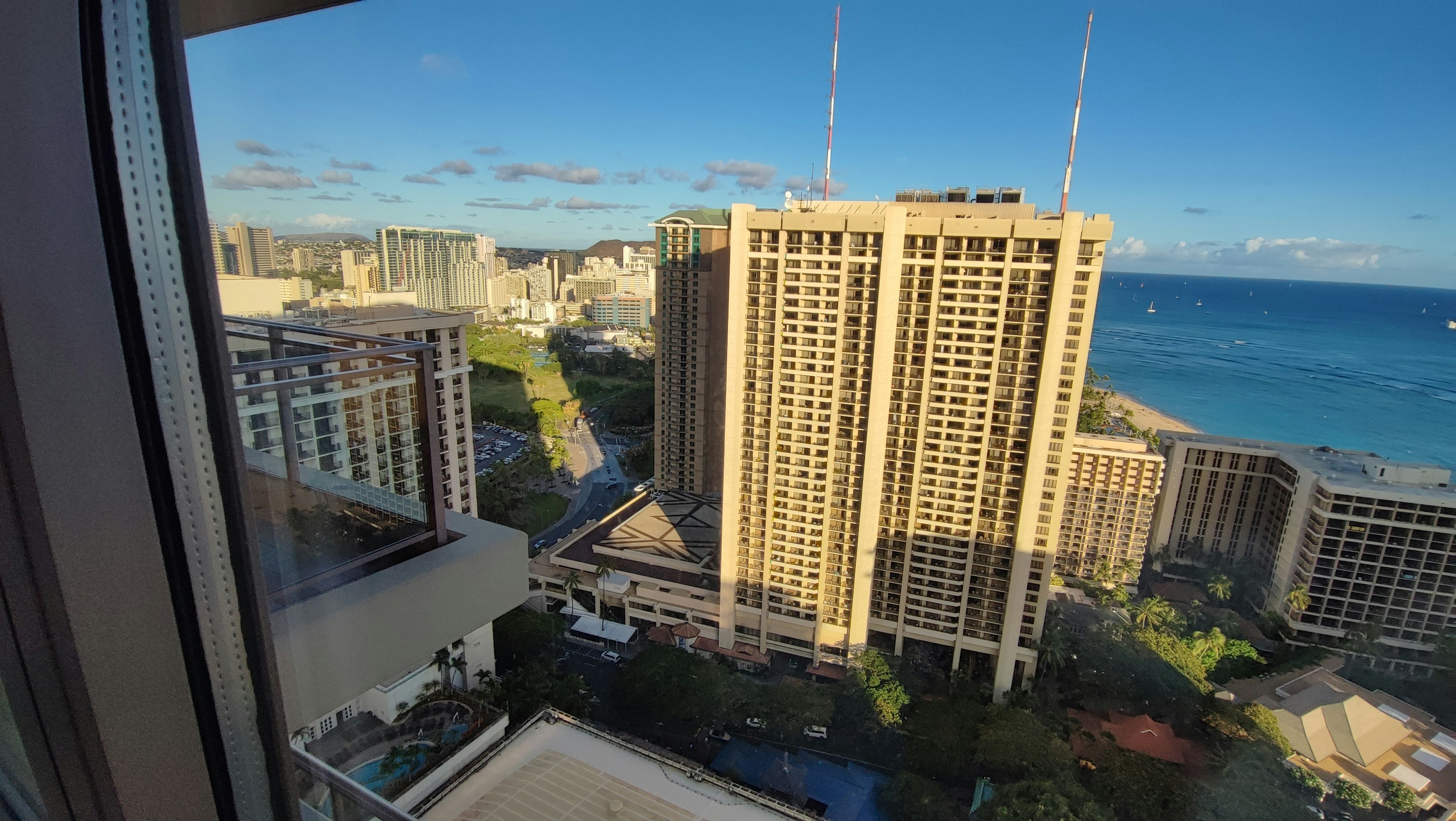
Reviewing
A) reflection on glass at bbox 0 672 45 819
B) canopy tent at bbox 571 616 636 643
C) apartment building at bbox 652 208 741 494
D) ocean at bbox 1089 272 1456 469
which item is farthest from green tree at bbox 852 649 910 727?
ocean at bbox 1089 272 1456 469

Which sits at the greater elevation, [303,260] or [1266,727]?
[303,260]

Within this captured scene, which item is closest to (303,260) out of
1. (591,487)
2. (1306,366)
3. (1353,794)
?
(1353,794)

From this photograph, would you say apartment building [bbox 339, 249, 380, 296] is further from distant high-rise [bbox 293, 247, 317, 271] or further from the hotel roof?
the hotel roof

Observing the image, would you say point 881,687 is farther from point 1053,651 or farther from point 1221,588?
point 1221,588

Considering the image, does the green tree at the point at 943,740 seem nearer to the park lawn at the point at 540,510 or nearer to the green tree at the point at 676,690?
the green tree at the point at 676,690

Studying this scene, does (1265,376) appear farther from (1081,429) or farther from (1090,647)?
(1090,647)

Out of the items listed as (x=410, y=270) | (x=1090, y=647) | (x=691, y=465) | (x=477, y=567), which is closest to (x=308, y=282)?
(x=477, y=567)
